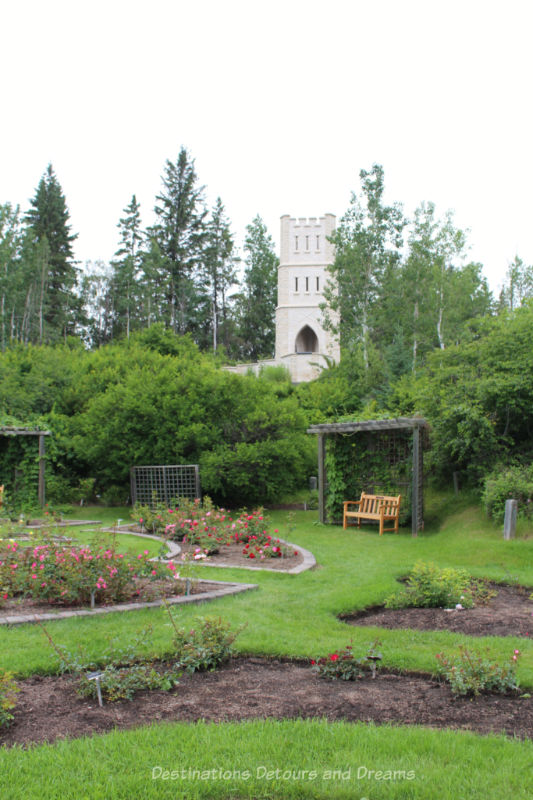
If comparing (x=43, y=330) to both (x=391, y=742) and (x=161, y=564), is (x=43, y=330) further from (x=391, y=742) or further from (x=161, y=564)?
(x=391, y=742)

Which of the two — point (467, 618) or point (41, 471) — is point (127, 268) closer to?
point (41, 471)

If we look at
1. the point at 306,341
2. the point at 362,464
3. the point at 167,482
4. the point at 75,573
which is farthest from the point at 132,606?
the point at 306,341

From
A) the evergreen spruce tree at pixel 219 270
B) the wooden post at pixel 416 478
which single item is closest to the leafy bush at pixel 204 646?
the wooden post at pixel 416 478

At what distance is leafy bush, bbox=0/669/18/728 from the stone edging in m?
1.46

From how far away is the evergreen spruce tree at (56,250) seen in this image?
127 feet

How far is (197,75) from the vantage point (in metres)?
5.70

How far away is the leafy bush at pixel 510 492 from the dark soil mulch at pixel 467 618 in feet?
13.2

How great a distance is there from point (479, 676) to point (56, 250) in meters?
42.0

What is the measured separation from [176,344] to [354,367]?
740 cm

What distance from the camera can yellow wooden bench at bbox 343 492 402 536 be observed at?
11422 mm

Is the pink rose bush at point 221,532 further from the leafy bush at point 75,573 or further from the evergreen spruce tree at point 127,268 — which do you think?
the evergreen spruce tree at point 127,268

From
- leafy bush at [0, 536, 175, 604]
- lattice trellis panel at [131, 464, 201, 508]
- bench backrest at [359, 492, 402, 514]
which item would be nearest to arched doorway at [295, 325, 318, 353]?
lattice trellis panel at [131, 464, 201, 508]

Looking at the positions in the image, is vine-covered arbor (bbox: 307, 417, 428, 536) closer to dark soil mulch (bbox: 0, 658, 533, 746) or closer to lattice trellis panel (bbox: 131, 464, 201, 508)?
lattice trellis panel (bbox: 131, 464, 201, 508)

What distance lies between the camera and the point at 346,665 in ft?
12.7
